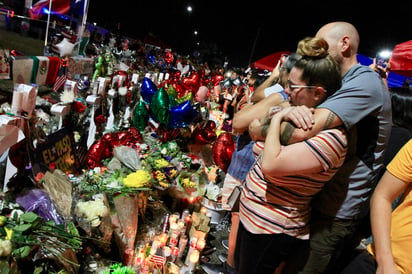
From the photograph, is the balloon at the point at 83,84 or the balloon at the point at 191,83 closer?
the balloon at the point at 83,84

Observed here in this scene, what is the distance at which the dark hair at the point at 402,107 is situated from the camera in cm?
199

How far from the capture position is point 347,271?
4.08 feet

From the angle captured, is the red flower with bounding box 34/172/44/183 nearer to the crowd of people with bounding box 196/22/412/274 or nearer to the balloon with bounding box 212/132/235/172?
the crowd of people with bounding box 196/22/412/274

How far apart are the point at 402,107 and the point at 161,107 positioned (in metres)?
2.04

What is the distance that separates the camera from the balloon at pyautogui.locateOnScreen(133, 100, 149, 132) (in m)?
3.21

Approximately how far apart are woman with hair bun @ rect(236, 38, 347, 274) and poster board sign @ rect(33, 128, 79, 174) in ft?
4.01

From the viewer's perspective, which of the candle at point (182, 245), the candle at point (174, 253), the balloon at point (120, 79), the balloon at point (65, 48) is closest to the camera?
the candle at point (174, 253)

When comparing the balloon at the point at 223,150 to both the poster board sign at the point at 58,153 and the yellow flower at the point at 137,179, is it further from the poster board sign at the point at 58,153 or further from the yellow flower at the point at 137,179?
the poster board sign at the point at 58,153

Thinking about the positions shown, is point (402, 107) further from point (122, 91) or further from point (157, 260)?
point (122, 91)

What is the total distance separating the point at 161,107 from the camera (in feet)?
9.91

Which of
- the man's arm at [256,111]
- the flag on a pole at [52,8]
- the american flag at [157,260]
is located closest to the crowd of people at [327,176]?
the man's arm at [256,111]

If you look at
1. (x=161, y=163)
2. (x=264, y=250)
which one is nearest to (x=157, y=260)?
(x=161, y=163)

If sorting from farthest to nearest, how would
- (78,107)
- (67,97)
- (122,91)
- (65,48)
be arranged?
(122,91) < (65,48) < (78,107) < (67,97)

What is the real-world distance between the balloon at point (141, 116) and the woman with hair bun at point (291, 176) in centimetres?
209
